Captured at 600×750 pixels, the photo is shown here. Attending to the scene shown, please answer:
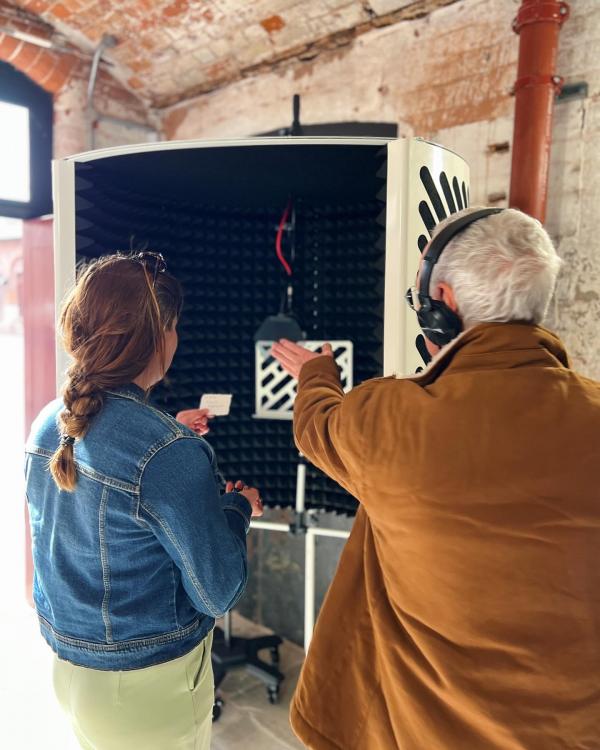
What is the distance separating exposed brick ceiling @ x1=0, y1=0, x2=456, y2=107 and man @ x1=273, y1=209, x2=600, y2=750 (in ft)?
5.63

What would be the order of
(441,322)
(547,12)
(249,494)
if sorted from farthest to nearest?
(547,12), (249,494), (441,322)

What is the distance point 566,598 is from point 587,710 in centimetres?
18

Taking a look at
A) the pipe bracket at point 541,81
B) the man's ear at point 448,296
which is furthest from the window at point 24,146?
the man's ear at point 448,296

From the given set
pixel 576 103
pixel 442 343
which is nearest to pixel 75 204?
pixel 442 343

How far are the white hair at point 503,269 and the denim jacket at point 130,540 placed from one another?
1.78 feet

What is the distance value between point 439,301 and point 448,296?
0.02m

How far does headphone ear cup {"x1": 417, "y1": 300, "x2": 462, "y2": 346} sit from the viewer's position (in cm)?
100

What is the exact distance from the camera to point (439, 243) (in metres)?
1.01

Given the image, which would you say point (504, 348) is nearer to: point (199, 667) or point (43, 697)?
point (199, 667)

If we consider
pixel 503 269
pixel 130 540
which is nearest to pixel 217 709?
pixel 130 540

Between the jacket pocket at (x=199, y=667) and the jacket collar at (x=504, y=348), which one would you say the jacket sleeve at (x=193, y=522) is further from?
the jacket collar at (x=504, y=348)

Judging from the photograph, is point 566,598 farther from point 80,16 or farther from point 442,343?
point 80,16

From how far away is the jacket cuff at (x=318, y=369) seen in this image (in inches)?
48.0

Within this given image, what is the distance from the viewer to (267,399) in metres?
2.27
